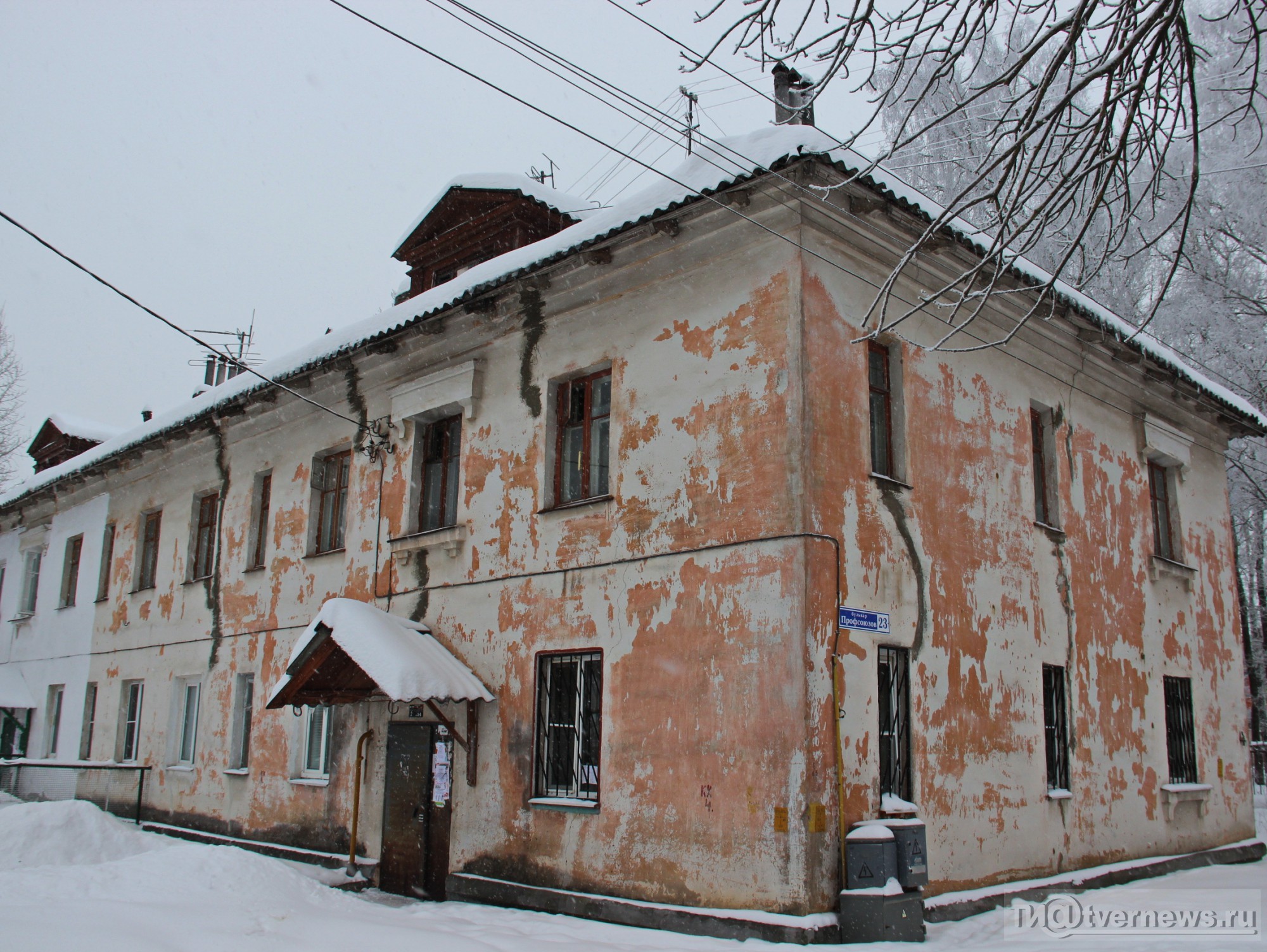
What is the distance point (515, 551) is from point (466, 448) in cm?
149

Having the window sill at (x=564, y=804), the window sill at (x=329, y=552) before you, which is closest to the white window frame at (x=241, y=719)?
the window sill at (x=329, y=552)

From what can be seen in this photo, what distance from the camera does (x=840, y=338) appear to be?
8.99m

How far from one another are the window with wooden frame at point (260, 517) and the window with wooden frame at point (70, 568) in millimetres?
6712

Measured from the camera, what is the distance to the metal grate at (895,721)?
8.57 m

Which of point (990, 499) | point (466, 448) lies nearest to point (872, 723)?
point (990, 499)

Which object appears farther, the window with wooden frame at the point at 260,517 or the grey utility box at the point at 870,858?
the window with wooden frame at the point at 260,517

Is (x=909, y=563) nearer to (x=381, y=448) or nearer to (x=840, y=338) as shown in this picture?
(x=840, y=338)

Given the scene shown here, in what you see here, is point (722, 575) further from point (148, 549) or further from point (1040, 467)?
point (148, 549)

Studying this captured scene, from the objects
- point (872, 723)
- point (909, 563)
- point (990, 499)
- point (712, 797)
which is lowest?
point (712, 797)

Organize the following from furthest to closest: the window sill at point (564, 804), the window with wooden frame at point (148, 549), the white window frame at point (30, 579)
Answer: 1. the white window frame at point (30, 579)
2. the window with wooden frame at point (148, 549)
3. the window sill at point (564, 804)

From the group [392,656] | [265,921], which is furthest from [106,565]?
[265,921]

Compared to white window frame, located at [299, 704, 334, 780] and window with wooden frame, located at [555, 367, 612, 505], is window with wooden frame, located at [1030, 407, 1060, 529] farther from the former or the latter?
white window frame, located at [299, 704, 334, 780]

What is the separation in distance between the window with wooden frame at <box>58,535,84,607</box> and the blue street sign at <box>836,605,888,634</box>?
1621 centimetres

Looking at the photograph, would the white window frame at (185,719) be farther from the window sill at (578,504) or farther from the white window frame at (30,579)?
the window sill at (578,504)
